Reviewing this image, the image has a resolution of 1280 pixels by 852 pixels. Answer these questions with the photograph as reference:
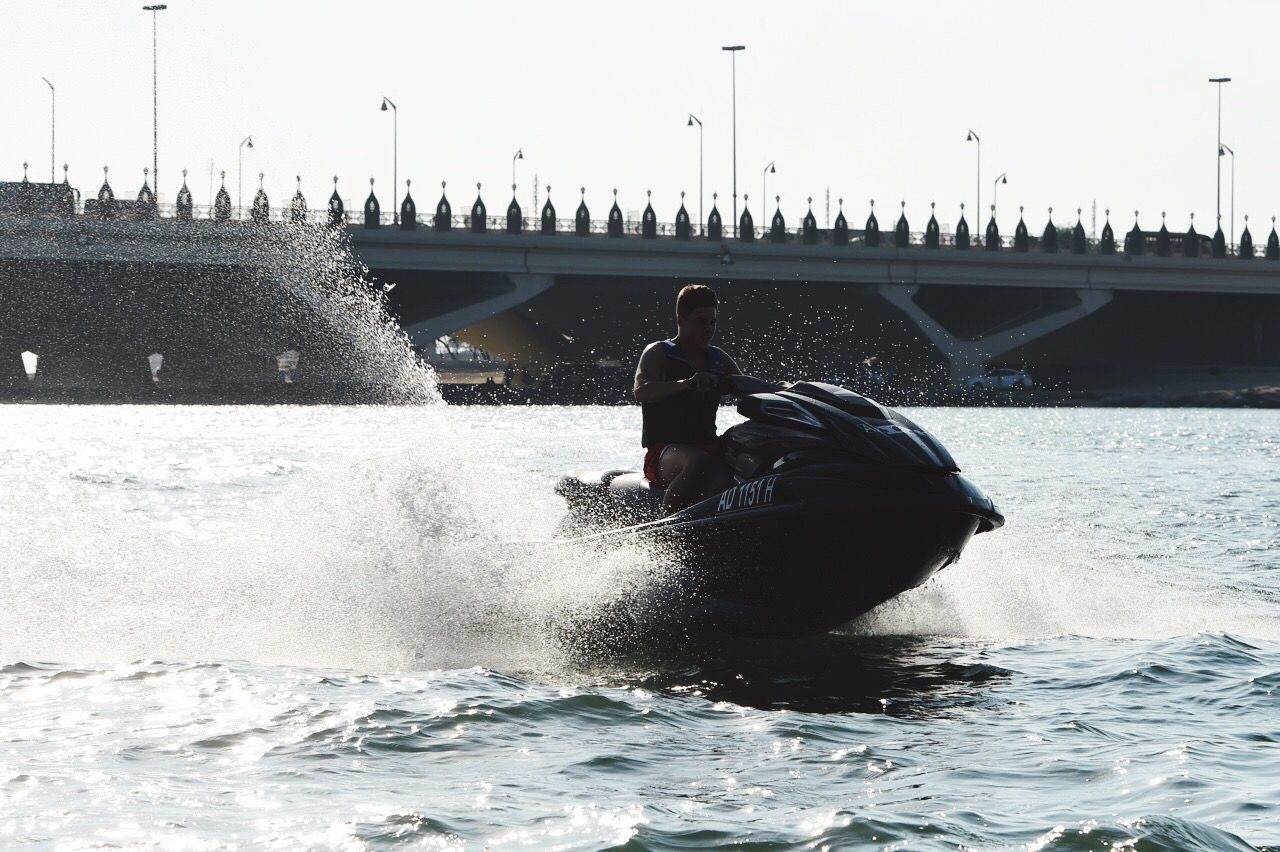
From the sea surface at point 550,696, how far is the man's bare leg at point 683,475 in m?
0.32

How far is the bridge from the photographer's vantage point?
2539 inches

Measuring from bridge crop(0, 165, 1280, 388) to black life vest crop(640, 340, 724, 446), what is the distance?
2083 inches

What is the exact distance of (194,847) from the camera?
16.8ft

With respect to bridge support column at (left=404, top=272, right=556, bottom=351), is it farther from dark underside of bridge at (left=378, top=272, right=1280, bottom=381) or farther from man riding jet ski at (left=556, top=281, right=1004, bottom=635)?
man riding jet ski at (left=556, top=281, right=1004, bottom=635)

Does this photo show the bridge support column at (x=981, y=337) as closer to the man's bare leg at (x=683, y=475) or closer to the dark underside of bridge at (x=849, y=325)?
the dark underside of bridge at (x=849, y=325)

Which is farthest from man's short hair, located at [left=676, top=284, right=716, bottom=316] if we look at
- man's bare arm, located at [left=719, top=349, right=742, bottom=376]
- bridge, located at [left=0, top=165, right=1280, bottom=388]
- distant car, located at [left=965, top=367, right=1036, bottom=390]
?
distant car, located at [left=965, top=367, right=1036, bottom=390]

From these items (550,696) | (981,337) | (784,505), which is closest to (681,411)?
(784,505)

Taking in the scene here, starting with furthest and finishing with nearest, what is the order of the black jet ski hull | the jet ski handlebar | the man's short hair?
the man's short hair, the jet ski handlebar, the black jet ski hull

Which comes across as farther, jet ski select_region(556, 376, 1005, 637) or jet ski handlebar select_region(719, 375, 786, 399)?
jet ski handlebar select_region(719, 375, 786, 399)

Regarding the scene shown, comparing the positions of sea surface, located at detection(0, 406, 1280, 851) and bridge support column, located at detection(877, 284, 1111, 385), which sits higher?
bridge support column, located at detection(877, 284, 1111, 385)

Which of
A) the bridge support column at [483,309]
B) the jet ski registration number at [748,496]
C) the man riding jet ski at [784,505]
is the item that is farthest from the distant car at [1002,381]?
the jet ski registration number at [748,496]

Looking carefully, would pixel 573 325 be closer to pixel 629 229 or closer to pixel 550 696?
pixel 629 229

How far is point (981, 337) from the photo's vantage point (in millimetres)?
78562

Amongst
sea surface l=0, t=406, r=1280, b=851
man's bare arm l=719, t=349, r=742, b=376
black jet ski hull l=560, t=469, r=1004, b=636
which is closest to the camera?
sea surface l=0, t=406, r=1280, b=851
